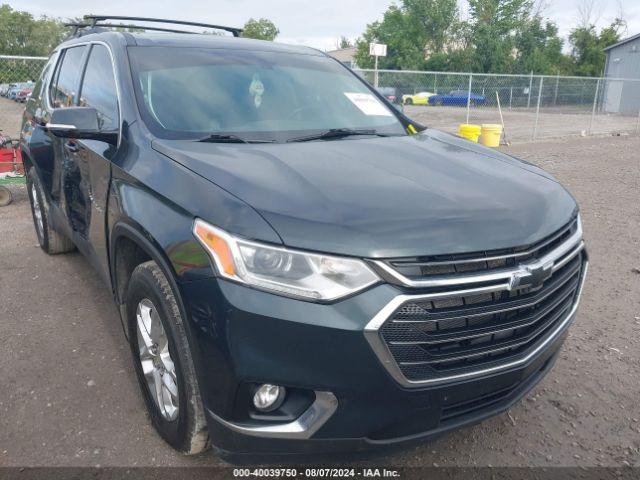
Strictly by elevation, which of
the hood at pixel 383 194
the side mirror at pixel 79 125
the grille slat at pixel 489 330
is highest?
the side mirror at pixel 79 125

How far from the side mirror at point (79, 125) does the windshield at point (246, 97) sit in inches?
9.5

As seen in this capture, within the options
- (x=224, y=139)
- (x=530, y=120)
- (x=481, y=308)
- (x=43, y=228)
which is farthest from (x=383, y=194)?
(x=530, y=120)

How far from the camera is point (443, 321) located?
186cm

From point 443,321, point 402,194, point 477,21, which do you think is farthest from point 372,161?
point 477,21

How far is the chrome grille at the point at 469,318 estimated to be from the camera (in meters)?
1.80

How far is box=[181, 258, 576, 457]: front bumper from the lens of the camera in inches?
69.7

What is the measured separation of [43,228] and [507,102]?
16.8 meters

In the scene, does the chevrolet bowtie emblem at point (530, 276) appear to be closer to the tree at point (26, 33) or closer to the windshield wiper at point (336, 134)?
the windshield wiper at point (336, 134)

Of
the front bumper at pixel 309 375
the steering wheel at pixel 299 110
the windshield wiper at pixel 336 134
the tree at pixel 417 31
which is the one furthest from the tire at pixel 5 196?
the tree at pixel 417 31

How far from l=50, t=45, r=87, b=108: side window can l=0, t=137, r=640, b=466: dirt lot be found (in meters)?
1.42

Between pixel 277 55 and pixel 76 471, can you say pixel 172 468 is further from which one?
pixel 277 55

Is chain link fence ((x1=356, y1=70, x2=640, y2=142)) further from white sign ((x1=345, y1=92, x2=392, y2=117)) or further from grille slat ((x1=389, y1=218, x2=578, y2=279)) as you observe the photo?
grille slat ((x1=389, y1=218, x2=578, y2=279))

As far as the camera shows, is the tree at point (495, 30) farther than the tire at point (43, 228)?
Yes

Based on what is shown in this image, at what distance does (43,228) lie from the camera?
4.92 metres
